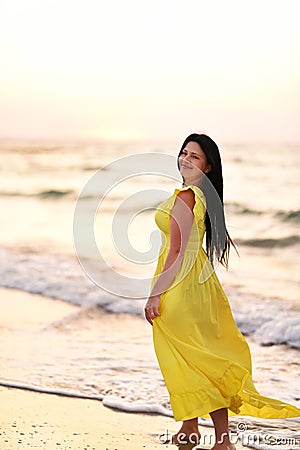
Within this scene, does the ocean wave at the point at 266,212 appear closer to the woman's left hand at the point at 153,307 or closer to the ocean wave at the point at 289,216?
the ocean wave at the point at 289,216

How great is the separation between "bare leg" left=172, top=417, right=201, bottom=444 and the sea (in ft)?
2.99

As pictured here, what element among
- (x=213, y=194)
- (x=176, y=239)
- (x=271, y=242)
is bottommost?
(x=271, y=242)

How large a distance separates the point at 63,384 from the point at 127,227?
15.6 feet

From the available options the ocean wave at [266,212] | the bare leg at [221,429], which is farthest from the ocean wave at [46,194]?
the bare leg at [221,429]

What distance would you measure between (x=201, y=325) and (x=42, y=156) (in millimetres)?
20562

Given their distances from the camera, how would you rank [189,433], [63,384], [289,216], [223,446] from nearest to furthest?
[223,446] < [189,433] < [63,384] < [289,216]

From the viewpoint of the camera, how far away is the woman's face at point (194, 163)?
3393 mm

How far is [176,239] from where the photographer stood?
3.30m

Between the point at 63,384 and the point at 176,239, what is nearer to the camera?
the point at 176,239

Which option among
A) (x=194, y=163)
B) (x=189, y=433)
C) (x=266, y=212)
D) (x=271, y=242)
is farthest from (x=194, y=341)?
(x=266, y=212)

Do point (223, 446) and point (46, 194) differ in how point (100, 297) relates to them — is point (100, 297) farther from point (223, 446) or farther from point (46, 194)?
point (46, 194)

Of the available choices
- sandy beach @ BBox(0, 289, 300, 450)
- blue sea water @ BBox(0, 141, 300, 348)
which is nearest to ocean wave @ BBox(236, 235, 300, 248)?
blue sea water @ BBox(0, 141, 300, 348)

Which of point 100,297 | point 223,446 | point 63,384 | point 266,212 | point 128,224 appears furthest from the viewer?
point 266,212

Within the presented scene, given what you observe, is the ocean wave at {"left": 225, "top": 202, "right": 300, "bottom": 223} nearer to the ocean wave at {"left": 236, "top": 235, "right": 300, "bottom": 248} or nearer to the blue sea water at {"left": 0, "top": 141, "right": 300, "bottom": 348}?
the blue sea water at {"left": 0, "top": 141, "right": 300, "bottom": 348}
